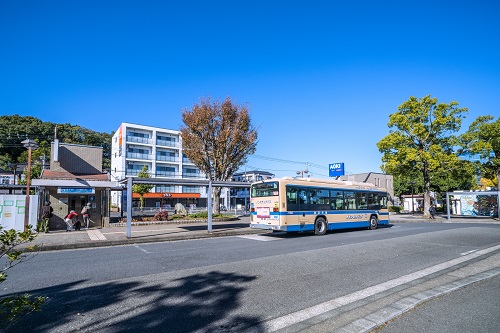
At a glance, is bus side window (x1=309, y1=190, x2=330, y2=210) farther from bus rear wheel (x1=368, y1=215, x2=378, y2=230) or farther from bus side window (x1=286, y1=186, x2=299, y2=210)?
bus rear wheel (x1=368, y1=215, x2=378, y2=230)

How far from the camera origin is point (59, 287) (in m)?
6.02

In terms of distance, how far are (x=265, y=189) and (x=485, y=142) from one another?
25677mm

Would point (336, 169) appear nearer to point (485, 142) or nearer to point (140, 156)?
point (485, 142)

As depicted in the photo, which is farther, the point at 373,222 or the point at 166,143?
the point at 166,143

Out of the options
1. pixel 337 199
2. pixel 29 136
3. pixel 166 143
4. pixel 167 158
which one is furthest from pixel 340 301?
pixel 29 136

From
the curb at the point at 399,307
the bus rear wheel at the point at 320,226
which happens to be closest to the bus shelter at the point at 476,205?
the bus rear wheel at the point at 320,226

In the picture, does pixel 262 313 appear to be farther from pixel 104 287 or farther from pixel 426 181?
pixel 426 181

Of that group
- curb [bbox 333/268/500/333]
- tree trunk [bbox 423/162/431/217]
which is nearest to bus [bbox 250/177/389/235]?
curb [bbox 333/268/500/333]

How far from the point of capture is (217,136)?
23500 millimetres

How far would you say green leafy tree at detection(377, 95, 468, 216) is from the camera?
92.5 ft

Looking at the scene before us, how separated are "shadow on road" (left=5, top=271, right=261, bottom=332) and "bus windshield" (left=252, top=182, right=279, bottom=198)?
26.3ft

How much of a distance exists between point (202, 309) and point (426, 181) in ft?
99.6

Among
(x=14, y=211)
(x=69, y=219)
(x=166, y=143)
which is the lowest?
(x=69, y=219)

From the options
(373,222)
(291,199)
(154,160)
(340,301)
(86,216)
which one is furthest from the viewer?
(154,160)
